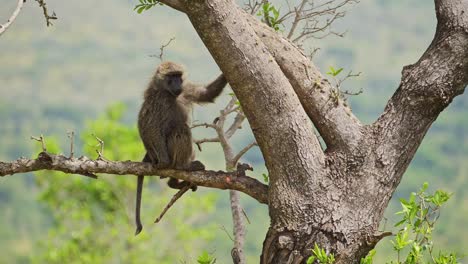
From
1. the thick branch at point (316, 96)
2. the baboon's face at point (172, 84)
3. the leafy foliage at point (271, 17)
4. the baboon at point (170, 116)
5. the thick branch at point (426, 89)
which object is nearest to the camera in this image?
the thick branch at point (426, 89)

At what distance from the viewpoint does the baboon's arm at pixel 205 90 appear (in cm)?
766

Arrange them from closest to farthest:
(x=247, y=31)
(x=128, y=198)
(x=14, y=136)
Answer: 1. (x=247, y=31)
2. (x=128, y=198)
3. (x=14, y=136)

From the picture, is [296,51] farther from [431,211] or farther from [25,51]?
[25,51]

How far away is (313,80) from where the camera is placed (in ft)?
20.2

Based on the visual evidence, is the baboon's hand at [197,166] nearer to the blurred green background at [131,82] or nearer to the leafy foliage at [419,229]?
the leafy foliage at [419,229]

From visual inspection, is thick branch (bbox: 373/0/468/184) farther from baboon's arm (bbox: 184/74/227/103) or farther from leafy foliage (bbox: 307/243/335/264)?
baboon's arm (bbox: 184/74/227/103)

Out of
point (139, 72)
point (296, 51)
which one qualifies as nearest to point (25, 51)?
point (139, 72)

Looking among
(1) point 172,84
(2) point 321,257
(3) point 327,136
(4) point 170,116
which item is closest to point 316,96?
(3) point 327,136

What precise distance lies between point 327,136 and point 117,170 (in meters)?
1.79

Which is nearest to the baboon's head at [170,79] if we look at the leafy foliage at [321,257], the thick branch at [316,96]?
the thick branch at [316,96]

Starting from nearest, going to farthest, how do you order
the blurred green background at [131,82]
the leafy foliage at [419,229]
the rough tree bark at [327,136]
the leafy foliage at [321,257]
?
the leafy foliage at [321,257] → the leafy foliage at [419,229] → the rough tree bark at [327,136] → the blurred green background at [131,82]

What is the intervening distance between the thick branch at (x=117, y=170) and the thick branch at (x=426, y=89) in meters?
1.06

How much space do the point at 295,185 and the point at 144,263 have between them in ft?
60.3

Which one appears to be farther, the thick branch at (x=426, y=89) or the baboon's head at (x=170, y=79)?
the baboon's head at (x=170, y=79)
